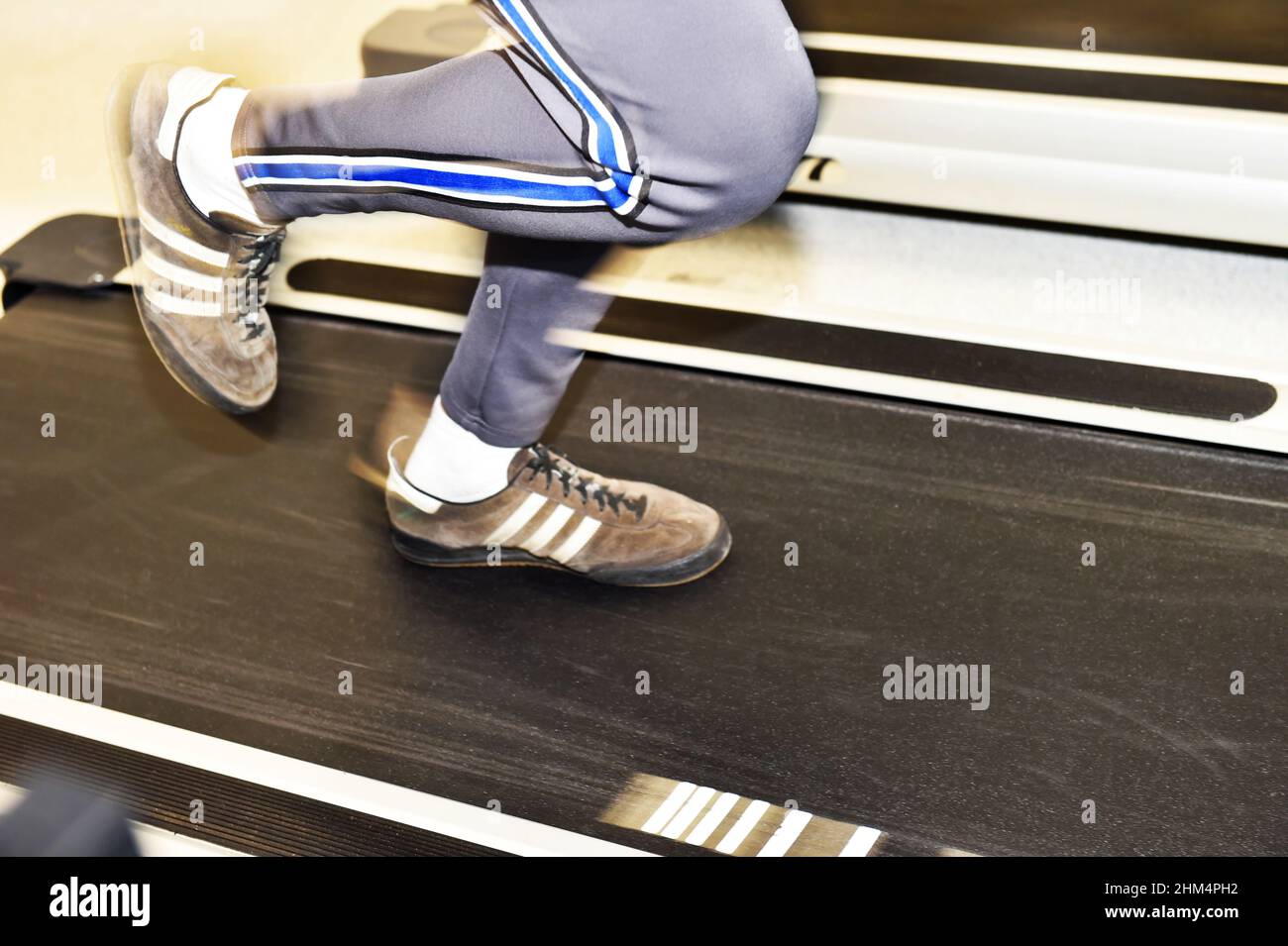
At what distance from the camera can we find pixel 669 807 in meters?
1.12

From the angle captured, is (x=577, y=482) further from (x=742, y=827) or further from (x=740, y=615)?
(x=742, y=827)

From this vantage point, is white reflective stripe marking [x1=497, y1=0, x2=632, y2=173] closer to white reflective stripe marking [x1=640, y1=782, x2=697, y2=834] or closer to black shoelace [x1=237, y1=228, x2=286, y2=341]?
black shoelace [x1=237, y1=228, x2=286, y2=341]

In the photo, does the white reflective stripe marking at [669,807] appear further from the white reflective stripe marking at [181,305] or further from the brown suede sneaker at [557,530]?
the white reflective stripe marking at [181,305]

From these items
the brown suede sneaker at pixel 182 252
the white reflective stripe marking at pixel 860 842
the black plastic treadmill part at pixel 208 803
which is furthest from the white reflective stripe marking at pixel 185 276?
the white reflective stripe marking at pixel 860 842

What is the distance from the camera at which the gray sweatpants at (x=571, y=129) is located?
0.86m

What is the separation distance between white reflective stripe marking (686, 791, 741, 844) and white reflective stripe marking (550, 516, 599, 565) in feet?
1.21

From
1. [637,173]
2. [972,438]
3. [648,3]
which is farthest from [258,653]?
[972,438]

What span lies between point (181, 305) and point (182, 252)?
0.17 feet

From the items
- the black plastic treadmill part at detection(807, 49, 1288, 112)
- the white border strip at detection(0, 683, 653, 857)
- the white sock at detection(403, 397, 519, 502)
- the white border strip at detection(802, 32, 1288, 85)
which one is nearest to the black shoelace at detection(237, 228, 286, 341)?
the white sock at detection(403, 397, 519, 502)

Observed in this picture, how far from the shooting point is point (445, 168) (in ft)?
3.16

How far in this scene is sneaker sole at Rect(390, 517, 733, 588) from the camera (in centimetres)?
138

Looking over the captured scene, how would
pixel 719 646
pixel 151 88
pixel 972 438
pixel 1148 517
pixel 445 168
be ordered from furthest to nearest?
1. pixel 972 438
2. pixel 1148 517
3. pixel 719 646
4. pixel 151 88
5. pixel 445 168
